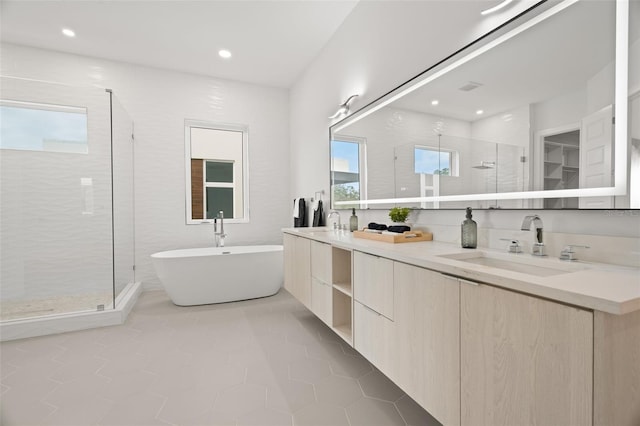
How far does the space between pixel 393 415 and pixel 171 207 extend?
3.64 metres

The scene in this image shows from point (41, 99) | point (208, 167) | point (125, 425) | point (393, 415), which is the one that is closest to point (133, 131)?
point (41, 99)

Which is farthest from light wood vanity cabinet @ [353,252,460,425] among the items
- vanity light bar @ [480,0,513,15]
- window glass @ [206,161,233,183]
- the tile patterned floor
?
window glass @ [206,161,233,183]

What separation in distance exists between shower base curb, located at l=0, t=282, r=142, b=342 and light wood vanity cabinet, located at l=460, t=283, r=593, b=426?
121 inches

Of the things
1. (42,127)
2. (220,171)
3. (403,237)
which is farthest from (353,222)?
(42,127)

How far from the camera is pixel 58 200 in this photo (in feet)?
9.88

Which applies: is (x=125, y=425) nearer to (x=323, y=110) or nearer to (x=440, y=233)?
(x=440, y=233)

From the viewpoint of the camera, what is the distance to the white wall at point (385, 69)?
4.24ft

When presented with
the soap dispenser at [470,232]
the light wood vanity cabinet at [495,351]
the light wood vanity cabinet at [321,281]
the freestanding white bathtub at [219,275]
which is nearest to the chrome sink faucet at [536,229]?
the soap dispenser at [470,232]

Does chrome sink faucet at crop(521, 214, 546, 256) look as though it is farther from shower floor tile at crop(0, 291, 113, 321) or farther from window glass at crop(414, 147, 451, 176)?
shower floor tile at crop(0, 291, 113, 321)

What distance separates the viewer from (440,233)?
188cm

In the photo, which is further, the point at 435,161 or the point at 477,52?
the point at 435,161

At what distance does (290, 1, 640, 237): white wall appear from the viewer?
4.24ft

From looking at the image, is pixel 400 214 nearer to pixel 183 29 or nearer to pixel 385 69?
pixel 385 69

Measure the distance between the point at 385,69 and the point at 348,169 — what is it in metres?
0.96
